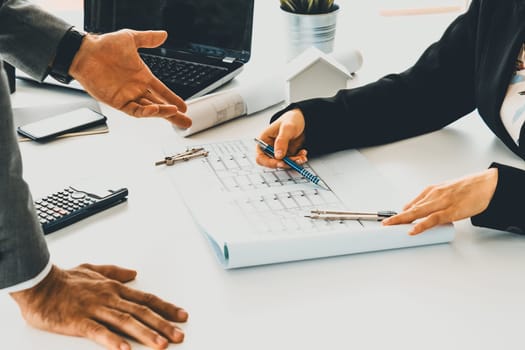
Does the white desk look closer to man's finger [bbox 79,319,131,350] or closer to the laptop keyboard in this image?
man's finger [bbox 79,319,131,350]

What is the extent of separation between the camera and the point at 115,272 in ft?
2.62

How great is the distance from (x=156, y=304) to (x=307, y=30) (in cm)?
84

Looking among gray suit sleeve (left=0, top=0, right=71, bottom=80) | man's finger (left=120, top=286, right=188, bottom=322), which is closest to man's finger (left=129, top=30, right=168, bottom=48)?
gray suit sleeve (left=0, top=0, right=71, bottom=80)

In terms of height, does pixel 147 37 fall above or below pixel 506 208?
above

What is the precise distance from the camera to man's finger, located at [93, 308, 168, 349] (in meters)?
0.70

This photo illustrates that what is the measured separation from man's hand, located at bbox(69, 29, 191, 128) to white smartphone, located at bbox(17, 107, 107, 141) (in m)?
0.14

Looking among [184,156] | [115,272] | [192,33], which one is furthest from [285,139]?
[192,33]

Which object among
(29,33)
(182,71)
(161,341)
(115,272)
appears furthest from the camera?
(182,71)

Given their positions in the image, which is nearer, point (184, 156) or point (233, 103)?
point (184, 156)

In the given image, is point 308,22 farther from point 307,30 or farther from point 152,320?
point 152,320

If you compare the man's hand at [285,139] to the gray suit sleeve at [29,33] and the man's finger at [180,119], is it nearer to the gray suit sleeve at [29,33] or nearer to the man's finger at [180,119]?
the man's finger at [180,119]

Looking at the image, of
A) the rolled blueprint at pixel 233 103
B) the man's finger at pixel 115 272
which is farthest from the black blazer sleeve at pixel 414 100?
the man's finger at pixel 115 272

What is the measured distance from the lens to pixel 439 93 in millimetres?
1235

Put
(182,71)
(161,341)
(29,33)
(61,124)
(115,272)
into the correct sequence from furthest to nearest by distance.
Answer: (182,71), (61,124), (29,33), (115,272), (161,341)
